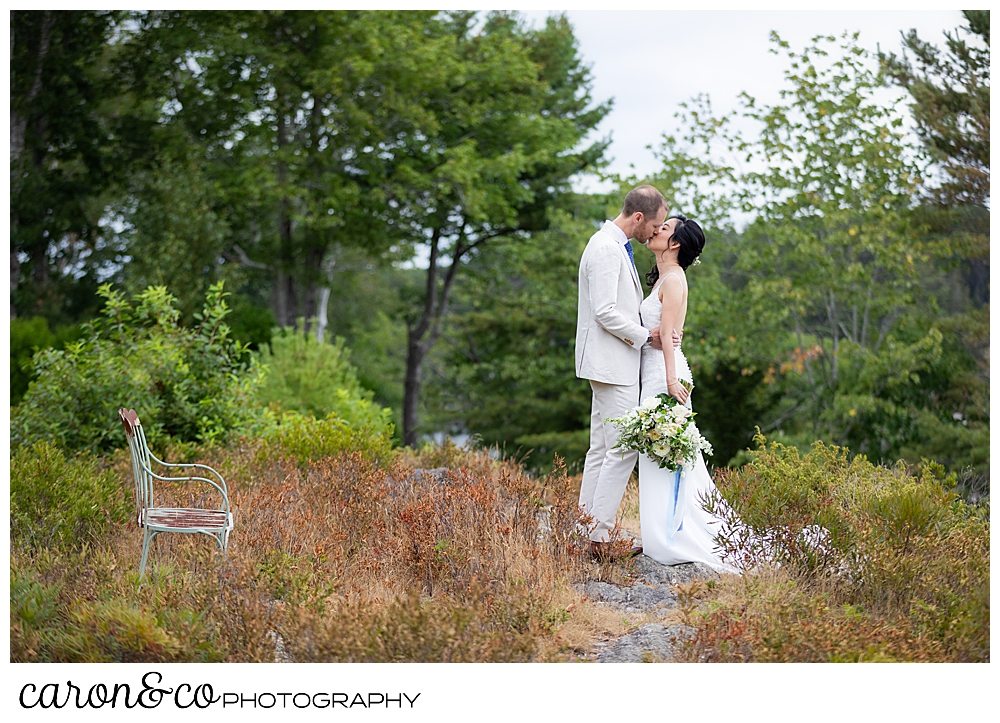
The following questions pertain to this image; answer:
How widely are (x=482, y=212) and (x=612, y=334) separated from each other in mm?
13017

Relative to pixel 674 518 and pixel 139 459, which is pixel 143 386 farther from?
pixel 674 518

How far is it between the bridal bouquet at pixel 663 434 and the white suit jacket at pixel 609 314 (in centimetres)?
27

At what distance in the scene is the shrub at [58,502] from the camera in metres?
4.92

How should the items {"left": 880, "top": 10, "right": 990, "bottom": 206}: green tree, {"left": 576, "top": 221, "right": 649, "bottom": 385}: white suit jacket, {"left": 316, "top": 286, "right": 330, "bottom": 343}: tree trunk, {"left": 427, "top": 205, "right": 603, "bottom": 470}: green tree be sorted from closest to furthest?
{"left": 576, "top": 221, "right": 649, "bottom": 385}: white suit jacket
{"left": 880, "top": 10, "right": 990, "bottom": 206}: green tree
{"left": 427, "top": 205, "right": 603, "bottom": 470}: green tree
{"left": 316, "top": 286, "right": 330, "bottom": 343}: tree trunk

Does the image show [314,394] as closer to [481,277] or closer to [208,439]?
[208,439]

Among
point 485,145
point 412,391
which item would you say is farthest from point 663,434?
point 412,391

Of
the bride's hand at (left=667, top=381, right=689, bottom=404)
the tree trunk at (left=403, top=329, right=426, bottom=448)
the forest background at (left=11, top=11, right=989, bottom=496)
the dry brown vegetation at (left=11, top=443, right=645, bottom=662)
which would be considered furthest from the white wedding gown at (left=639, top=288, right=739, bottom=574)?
the tree trunk at (left=403, top=329, right=426, bottom=448)

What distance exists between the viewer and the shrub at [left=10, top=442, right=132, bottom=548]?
492 cm

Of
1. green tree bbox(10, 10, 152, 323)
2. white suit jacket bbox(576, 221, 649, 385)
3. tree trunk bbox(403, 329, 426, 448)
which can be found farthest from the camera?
tree trunk bbox(403, 329, 426, 448)

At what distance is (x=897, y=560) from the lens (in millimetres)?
4023

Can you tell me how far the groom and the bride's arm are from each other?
0.40 ft

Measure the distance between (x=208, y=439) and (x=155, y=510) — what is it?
2964 mm

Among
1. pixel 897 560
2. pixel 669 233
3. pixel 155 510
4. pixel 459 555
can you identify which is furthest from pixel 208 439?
pixel 897 560

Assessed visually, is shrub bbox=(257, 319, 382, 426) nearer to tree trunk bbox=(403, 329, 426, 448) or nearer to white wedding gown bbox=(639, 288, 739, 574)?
white wedding gown bbox=(639, 288, 739, 574)
